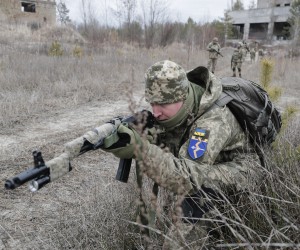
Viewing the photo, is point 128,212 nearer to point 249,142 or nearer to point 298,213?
point 249,142

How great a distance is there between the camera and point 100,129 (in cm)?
147

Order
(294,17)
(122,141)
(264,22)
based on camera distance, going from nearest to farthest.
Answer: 1. (122,141)
2. (294,17)
3. (264,22)

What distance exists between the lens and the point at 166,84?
1.67 meters

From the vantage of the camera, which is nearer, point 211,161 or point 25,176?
point 25,176

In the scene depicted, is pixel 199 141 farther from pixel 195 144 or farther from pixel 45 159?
pixel 45 159

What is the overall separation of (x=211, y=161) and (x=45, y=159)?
7.75ft

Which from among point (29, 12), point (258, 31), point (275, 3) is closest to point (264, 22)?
point (258, 31)

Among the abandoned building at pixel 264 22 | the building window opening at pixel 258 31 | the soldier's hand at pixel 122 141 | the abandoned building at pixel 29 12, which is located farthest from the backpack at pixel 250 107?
the building window opening at pixel 258 31

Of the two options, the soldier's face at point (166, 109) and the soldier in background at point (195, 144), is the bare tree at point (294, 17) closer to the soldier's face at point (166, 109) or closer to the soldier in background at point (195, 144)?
the soldier in background at point (195, 144)

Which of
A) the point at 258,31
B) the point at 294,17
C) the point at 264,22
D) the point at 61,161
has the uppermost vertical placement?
the point at 294,17

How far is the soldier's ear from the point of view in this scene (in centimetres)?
191

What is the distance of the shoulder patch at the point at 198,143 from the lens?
1.58 meters

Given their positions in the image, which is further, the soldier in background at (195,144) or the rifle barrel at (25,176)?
the soldier in background at (195,144)

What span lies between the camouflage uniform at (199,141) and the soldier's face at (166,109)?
0.08ft
